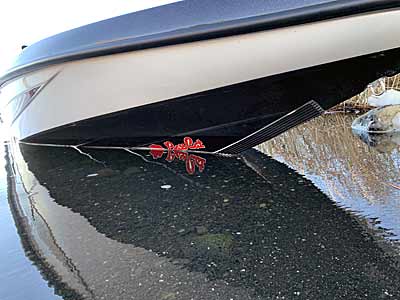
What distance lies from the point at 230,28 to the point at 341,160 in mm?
1137

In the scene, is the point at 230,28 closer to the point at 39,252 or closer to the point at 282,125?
the point at 282,125

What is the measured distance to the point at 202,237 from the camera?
51.5 inches

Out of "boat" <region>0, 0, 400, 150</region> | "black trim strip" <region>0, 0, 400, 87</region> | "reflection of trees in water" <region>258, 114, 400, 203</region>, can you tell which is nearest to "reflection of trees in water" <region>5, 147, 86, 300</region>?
"boat" <region>0, 0, 400, 150</region>

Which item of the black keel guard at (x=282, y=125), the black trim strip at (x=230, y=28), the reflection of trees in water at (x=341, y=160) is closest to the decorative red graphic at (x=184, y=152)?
the black keel guard at (x=282, y=125)

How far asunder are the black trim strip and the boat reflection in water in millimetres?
796

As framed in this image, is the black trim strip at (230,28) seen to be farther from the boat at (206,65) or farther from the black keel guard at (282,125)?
the black keel guard at (282,125)

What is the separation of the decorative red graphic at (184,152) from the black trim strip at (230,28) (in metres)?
0.78

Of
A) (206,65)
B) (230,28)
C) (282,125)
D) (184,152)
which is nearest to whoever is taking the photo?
(230,28)

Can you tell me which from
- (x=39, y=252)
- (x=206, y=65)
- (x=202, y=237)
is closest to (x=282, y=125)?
(x=206, y=65)

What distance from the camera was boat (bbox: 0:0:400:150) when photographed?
5.31 feet

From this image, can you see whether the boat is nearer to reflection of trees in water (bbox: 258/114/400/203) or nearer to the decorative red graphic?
the decorative red graphic

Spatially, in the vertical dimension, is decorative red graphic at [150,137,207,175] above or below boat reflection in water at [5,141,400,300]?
above

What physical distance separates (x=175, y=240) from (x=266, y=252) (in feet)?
1.16

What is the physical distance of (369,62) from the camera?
1697 millimetres
